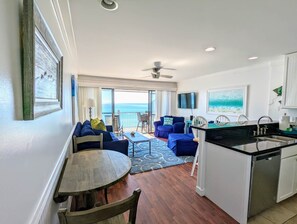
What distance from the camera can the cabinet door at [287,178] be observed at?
2020mm

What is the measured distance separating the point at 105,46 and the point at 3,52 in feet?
8.02

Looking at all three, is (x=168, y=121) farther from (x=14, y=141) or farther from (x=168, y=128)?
(x=14, y=141)

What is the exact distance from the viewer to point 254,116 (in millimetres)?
4000

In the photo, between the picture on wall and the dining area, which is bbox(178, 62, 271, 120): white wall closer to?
the picture on wall

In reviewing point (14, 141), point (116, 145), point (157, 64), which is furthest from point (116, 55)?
point (14, 141)

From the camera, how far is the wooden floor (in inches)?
73.5

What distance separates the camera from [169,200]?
2203mm

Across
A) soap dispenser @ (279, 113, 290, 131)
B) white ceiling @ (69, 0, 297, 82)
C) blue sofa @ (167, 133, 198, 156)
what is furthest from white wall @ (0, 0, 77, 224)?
soap dispenser @ (279, 113, 290, 131)

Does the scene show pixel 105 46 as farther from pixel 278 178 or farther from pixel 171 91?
pixel 171 91

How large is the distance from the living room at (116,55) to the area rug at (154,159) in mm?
380

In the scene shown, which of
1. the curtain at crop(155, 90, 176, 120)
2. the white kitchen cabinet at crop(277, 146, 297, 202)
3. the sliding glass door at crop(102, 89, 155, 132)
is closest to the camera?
the white kitchen cabinet at crop(277, 146, 297, 202)

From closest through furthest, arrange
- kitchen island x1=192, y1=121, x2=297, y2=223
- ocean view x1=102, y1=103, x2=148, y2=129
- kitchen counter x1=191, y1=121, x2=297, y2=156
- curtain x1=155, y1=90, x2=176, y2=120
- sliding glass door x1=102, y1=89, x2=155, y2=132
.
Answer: kitchen island x1=192, y1=121, x2=297, y2=223, kitchen counter x1=191, y1=121, x2=297, y2=156, sliding glass door x1=102, y1=89, x2=155, y2=132, curtain x1=155, y1=90, x2=176, y2=120, ocean view x1=102, y1=103, x2=148, y2=129

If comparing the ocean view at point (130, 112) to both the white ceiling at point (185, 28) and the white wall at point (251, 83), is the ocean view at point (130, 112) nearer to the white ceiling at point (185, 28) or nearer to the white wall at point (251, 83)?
the white wall at point (251, 83)

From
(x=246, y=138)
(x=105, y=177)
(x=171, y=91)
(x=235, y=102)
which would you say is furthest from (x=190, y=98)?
(x=105, y=177)
